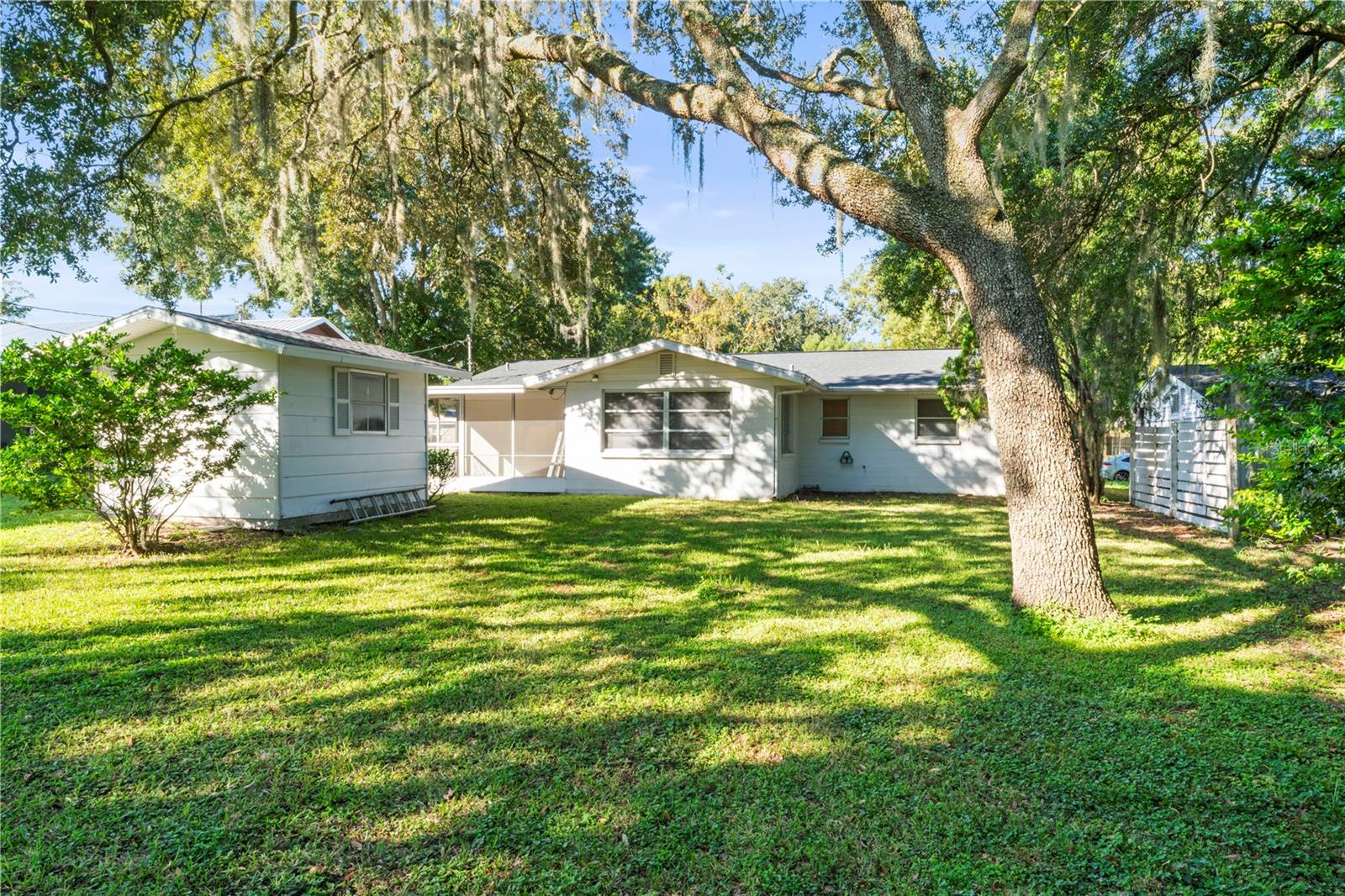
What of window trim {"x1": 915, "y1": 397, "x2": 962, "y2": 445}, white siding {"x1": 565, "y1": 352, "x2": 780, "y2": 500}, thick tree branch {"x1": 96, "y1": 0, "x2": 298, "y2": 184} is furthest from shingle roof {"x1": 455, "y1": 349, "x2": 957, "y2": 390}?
thick tree branch {"x1": 96, "y1": 0, "x2": 298, "y2": 184}

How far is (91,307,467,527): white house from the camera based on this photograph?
8977mm

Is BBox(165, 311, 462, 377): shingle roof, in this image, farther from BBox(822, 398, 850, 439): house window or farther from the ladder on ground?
BBox(822, 398, 850, 439): house window

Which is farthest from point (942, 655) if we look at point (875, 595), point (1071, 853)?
point (1071, 853)

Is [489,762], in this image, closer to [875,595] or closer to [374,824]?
[374,824]

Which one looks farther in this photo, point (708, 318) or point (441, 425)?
point (708, 318)

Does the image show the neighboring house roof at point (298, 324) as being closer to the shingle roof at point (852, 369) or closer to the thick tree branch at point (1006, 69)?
the shingle roof at point (852, 369)

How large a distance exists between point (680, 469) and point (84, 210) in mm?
9774

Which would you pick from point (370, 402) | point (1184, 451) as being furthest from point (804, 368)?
point (370, 402)

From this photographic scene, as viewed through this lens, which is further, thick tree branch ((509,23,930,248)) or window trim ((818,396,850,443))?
window trim ((818,396,850,443))

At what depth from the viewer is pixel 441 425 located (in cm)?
1753

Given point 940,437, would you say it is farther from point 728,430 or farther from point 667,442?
point 667,442

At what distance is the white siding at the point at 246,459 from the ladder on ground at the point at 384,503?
1096 millimetres

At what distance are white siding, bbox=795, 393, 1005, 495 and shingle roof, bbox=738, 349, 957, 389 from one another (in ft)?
1.30

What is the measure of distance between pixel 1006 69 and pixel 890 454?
1111cm
